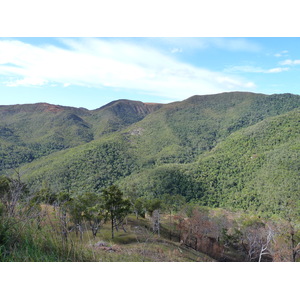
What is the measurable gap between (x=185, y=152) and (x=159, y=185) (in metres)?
21.1

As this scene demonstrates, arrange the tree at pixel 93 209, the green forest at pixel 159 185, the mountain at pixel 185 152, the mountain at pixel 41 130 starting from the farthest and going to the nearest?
the mountain at pixel 41 130 → the mountain at pixel 185 152 → the tree at pixel 93 209 → the green forest at pixel 159 185

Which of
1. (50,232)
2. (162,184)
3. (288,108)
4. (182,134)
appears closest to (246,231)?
(50,232)

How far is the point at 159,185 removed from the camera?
31.8m

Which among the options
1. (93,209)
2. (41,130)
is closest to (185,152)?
(93,209)

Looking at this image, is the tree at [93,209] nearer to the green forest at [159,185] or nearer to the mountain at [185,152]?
the green forest at [159,185]

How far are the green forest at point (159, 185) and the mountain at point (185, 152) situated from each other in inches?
7.5

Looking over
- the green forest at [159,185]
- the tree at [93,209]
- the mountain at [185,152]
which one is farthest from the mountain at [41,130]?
the tree at [93,209]

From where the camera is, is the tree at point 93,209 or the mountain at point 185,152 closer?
the tree at point 93,209

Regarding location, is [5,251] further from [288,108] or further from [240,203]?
[288,108]

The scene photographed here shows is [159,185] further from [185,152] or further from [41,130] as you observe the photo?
[41,130]

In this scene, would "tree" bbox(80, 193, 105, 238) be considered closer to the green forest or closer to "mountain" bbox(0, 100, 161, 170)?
the green forest

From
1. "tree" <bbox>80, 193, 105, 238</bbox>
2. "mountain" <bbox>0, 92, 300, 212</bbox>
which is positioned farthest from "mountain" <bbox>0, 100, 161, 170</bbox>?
"tree" <bbox>80, 193, 105, 238</bbox>

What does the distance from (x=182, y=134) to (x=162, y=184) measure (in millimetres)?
28436

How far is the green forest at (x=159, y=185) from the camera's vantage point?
7.65ft
